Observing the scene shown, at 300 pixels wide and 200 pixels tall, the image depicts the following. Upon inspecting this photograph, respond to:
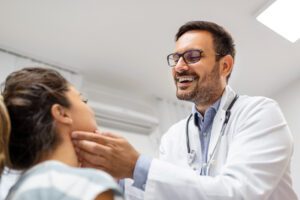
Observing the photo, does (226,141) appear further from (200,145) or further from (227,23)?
(227,23)

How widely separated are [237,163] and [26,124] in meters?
0.68

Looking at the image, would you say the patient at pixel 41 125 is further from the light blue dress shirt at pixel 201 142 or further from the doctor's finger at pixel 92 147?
the light blue dress shirt at pixel 201 142

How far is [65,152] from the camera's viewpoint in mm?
907

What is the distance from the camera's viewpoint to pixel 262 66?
9.17ft

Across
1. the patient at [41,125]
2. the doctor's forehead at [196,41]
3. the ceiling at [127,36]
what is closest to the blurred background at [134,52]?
the ceiling at [127,36]

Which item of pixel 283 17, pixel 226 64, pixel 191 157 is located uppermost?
pixel 283 17

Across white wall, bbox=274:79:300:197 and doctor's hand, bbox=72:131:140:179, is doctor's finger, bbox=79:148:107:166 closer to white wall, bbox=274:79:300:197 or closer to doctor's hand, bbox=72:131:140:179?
doctor's hand, bbox=72:131:140:179

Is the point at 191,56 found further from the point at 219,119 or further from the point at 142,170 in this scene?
the point at 142,170

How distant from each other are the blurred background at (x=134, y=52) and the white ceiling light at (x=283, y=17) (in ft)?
0.15

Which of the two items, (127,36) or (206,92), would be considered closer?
(206,92)

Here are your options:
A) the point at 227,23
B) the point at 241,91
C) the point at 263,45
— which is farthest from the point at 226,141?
the point at 241,91

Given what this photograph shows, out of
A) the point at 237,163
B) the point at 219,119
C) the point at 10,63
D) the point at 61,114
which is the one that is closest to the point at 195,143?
the point at 219,119

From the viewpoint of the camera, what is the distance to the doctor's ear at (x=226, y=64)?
1725 mm

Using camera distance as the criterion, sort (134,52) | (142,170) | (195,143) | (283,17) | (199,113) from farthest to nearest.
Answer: (134,52) → (283,17) → (199,113) → (195,143) → (142,170)
